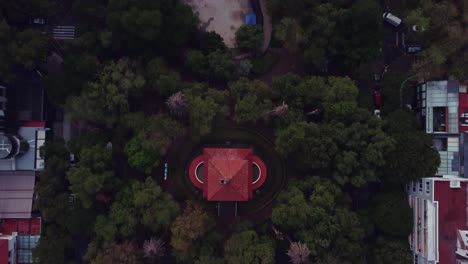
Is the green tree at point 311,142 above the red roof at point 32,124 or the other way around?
the other way around

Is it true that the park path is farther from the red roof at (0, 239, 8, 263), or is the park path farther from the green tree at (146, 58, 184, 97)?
the red roof at (0, 239, 8, 263)

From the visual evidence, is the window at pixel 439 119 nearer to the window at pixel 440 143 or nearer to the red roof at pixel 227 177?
the window at pixel 440 143

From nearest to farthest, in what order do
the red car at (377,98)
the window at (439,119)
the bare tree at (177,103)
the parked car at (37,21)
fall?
1. the bare tree at (177,103)
2. the window at (439,119)
3. the parked car at (37,21)
4. the red car at (377,98)

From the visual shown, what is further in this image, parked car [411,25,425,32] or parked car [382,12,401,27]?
parked car [382,12,401,27]

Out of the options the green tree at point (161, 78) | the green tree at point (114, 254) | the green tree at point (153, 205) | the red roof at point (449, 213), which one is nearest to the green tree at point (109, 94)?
the green tree at point (161, 78)

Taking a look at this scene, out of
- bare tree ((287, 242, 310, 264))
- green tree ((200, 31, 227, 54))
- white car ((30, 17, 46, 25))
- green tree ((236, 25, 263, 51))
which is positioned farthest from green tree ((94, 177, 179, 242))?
white car ((30, 17, 46, 25))

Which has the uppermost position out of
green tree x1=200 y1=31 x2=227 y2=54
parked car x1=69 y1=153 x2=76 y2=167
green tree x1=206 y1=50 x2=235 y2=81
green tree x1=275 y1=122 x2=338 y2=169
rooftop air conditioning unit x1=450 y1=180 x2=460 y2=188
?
green tree x1=200 y1=31 x2=227 y2=54
